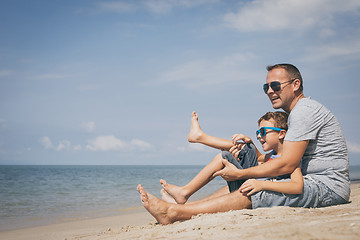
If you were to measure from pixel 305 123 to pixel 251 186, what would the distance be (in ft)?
2.69

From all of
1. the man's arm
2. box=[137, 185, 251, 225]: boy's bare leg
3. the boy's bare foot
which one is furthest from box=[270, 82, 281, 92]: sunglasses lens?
the boy's bare foot

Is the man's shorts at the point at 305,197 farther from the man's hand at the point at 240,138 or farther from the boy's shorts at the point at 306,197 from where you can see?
the man's hand at the point at 240,138

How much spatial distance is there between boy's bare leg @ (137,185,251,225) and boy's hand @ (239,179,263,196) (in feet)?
0.54

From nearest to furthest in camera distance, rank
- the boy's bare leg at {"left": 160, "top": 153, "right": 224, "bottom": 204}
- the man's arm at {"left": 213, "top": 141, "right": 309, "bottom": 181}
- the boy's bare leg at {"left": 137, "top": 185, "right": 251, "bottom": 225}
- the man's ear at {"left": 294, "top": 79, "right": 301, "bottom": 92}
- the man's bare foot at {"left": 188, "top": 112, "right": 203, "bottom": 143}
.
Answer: the man's arm at {"left": 213, "top": 141, "right": 309, "bottom": 181}, the boy's bare leg at {"left": 137, "top": 185, "right": 251, "bottom": 225}, the man's ear at {"left": 294, "top": 79, "right": 301, "bottom": 92}, the boy's bare leg at {"left": 160, "top": 153, "right": 224, "bottom": 204}, the man's bare foot at {"left": 188, "top": 112, "right": 203, "bottom": 143}

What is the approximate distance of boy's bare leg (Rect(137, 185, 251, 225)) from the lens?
3.47 metres

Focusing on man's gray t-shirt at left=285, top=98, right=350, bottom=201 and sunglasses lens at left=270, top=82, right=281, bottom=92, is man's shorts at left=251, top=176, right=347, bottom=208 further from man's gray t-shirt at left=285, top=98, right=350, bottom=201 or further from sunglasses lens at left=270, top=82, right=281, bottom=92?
sunglasses lens at left=270, top=82, right=281, bottom=92

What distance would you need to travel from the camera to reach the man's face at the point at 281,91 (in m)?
3.60

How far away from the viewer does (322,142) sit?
10.7 feet

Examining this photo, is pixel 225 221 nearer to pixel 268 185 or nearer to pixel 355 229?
pixel 268 185

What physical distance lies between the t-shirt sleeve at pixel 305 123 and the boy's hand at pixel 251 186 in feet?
1.72

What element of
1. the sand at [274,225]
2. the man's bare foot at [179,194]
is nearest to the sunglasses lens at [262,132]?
the sand at [274,225]

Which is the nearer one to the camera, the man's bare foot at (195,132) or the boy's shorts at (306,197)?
the boy's shorts at (306,197)

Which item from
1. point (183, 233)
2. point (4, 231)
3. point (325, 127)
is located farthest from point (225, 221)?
point (4, 231)

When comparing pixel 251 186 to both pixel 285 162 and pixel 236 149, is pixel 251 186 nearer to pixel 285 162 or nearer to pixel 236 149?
pixel 285 162
